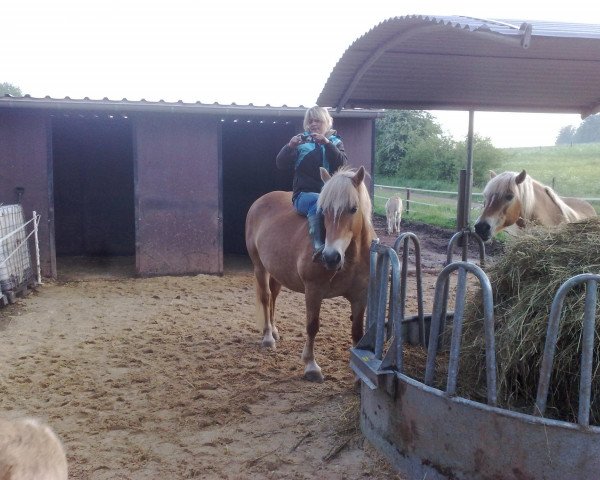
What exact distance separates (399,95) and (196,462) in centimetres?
367

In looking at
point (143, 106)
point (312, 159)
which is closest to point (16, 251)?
point (143, 106)

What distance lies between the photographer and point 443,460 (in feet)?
8.95

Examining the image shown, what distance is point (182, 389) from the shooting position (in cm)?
431

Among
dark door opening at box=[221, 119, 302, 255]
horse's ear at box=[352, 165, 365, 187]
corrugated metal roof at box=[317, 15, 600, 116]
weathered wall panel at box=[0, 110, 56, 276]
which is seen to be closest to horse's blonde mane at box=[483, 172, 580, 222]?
corrugated metal roof at box=[317, 15, 600, 116]

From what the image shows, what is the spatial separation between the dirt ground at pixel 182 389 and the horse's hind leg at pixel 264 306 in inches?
6.0

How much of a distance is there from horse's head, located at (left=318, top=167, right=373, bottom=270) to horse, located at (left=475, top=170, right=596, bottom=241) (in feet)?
6.08

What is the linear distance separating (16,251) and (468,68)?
5975mm

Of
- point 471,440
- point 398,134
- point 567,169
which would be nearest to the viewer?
point 471,440

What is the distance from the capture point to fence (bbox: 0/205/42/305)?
679cm

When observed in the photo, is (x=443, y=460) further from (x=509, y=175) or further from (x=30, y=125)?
(x=30, y=125)

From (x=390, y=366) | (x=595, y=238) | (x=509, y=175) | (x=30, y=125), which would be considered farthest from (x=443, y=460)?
(x=30, y=125)

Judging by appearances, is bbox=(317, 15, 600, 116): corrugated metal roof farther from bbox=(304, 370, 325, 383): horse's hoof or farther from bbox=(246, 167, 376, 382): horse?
bbox=(304, 370, 325, 383): horse's hoof

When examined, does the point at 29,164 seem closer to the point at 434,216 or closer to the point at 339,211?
the point at 339,211

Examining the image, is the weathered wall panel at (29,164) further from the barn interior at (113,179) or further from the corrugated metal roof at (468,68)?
the corrugated metal roof at (468,68)
